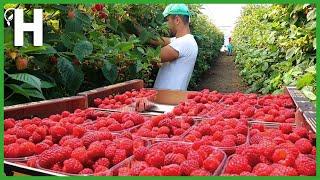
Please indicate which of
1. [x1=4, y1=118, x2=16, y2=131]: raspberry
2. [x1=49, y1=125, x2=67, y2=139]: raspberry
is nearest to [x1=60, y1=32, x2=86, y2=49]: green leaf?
[x1=4, y1=118, x2=16, y2=131]: raspberry

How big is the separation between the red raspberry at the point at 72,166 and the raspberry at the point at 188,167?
12.6 inches

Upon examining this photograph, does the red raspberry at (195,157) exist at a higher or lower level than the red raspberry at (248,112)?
higher

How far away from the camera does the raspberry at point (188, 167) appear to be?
1.29 m

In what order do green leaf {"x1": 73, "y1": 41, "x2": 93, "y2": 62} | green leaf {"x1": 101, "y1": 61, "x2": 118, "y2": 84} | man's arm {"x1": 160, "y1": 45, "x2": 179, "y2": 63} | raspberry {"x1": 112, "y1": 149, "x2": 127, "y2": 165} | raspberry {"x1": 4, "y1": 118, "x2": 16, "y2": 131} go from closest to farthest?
raspberry {"x1": 112, "y1": 149, "x2": 127, "y2": 165} → raspberry {"x1": 4, "y1": 118, "x2": 16, "y2": 131} → green leaf {"x1": 73, "y1": 41, "x2": 93, "y2": 62} → green leaf {"x1": 101, "y1": 61, "x2": 118, "y2": 84} → man's arm {"x1": 160, "y1": 45, "x2": 179, "y2": 63}

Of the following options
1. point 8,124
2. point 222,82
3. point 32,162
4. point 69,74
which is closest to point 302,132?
point 32,162

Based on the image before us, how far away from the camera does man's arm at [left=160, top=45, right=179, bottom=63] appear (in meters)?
4.32

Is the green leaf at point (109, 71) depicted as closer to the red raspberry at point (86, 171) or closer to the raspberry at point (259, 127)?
the raspberry at point (259, 127)

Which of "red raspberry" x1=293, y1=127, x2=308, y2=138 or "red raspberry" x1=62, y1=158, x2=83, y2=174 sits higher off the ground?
"red raspberry" x1=293, y1=127, x2=308, y2=138

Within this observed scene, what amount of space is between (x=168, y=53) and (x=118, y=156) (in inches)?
117

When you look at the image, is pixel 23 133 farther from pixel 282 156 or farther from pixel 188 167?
pixel 282 156

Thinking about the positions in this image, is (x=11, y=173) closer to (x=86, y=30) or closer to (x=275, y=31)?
(x=86, y=30)

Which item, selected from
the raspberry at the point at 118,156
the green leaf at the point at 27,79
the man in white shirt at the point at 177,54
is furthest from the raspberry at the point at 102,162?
the man in white shirt at the point at 177,54

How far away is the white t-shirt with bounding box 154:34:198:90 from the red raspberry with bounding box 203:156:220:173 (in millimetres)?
3075

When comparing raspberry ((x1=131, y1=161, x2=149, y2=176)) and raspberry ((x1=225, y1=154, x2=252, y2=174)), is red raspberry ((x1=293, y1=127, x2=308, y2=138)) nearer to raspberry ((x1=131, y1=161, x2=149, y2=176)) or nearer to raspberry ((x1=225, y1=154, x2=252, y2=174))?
raspberry ((x1=225, y1=154, x2=252, y2=174))
